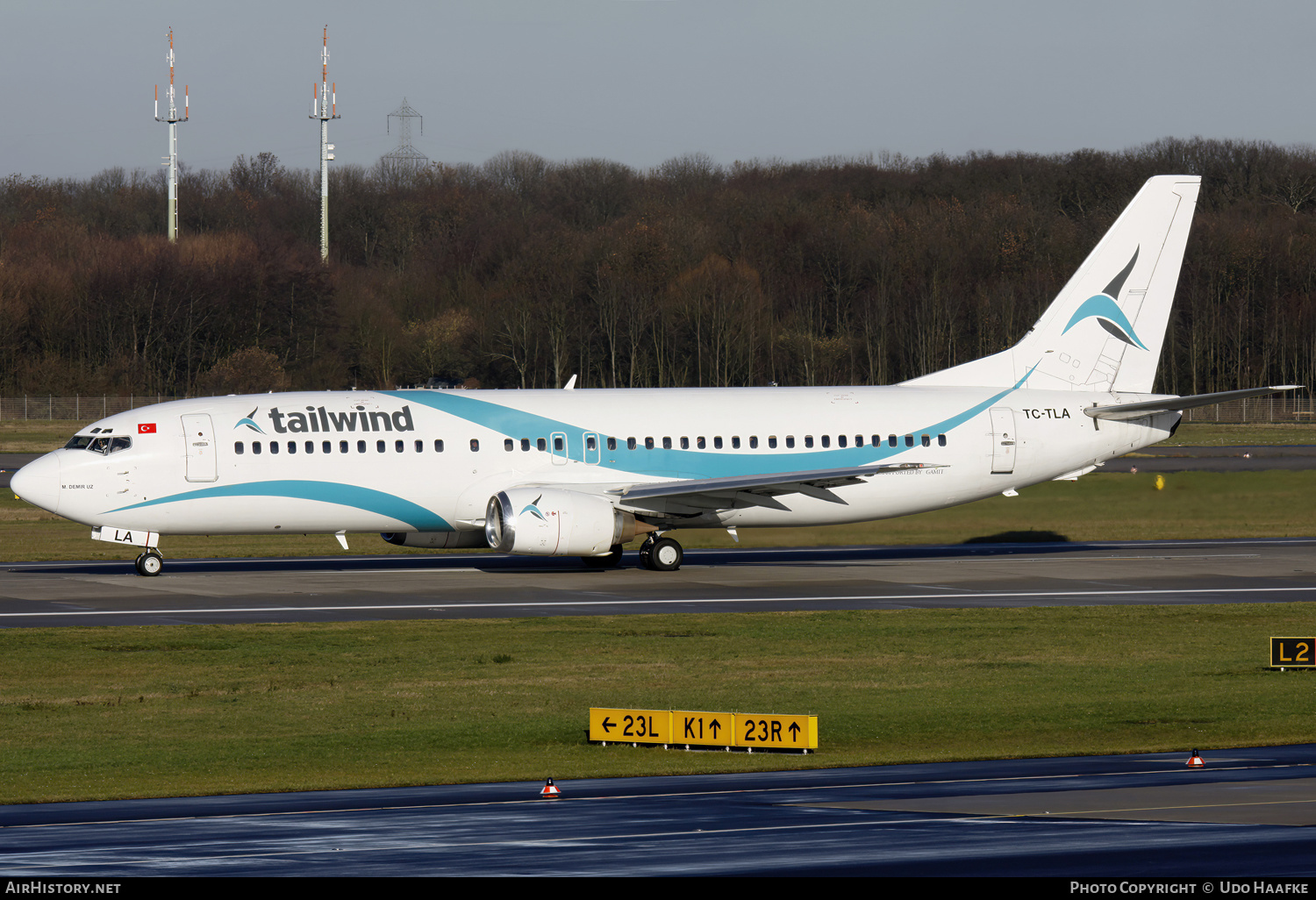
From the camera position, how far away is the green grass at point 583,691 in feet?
59.5

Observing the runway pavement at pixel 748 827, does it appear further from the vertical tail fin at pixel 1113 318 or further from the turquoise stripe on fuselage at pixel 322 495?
the vertical tail fin at pixel 1113 318

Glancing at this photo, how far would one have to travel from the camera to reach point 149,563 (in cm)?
3769

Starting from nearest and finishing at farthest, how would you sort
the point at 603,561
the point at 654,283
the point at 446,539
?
the point at 446,539 → the point at 603,561 → the point at 654,283

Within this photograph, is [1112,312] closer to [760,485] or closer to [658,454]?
[760,485]

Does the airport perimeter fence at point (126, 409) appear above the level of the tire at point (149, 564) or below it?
above

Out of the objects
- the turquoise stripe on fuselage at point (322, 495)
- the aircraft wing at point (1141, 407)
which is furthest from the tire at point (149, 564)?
the aircraft wing at point (1141, 407)

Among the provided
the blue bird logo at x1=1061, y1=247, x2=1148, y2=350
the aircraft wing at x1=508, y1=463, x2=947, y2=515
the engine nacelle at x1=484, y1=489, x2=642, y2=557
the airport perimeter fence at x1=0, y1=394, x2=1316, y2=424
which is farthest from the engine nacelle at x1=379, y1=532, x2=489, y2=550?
the airport perimeter fence at x1=0, y1=394, x2=1316, y2=424

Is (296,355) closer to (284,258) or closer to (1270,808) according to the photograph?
(284,258)

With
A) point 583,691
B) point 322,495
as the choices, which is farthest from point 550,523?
point 583,691

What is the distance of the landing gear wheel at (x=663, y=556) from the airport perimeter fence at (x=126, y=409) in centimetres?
5896

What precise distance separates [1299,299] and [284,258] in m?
80.5

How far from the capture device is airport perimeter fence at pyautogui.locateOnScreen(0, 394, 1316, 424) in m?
95.9

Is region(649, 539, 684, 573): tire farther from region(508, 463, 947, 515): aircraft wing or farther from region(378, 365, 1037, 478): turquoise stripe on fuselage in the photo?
region(378, 365, 1037, 478): turquoise stripe on fuselage

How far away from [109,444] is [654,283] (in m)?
90.0
